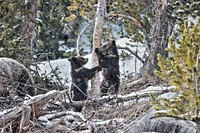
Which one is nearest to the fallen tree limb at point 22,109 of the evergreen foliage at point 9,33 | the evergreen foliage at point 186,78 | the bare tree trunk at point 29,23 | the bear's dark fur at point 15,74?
the evergreen foliage at point 186,78

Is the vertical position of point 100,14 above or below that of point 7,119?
above

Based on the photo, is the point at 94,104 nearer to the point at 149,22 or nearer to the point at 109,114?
the point at 109,114

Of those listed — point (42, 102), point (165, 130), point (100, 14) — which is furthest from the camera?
point (100, 14)

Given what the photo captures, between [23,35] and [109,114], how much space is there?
6.72 meters

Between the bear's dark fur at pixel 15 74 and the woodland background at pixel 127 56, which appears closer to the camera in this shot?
the woodland background at pixel 127 56

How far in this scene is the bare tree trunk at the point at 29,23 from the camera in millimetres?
13188

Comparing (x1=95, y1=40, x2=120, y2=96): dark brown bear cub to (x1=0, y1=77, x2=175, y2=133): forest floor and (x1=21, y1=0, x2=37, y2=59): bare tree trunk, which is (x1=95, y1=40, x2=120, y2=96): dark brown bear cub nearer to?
(x1=21, y1=0, x2=37, y2=59): bare tree trunk

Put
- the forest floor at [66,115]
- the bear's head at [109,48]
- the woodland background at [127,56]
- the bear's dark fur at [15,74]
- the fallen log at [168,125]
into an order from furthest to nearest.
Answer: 1. the bear's head at [109,48]
2. the bear's dark fur at [15,74]
3. the forest floor at [66,115]
4. the woodland background at [127,56]
5. the fallen log at [168,125]

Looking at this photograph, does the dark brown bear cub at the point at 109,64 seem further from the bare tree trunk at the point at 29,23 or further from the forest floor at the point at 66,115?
the forest floor at the point at 66,115

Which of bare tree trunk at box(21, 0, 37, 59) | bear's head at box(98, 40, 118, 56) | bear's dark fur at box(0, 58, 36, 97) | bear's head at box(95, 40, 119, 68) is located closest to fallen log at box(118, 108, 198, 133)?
bear's dark fur at box(0, 58, 36, 97)

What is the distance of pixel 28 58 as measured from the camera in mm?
12617

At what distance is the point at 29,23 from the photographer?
44.1ft

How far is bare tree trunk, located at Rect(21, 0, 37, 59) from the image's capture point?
1319 cm

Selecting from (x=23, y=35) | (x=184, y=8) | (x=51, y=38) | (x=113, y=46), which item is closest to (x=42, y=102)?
(x=113, y=46)
